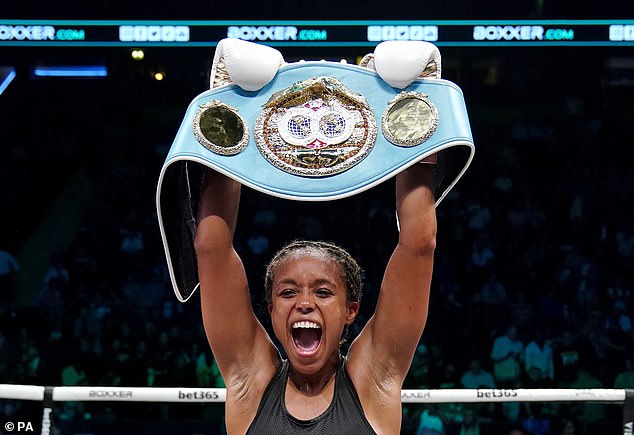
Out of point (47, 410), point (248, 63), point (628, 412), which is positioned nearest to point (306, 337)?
point (248, 63)

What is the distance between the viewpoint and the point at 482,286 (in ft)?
24.9

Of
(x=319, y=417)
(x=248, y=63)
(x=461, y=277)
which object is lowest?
(x=319, y=417)

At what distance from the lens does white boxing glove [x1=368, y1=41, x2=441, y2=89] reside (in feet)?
6.68

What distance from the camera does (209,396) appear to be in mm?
3117

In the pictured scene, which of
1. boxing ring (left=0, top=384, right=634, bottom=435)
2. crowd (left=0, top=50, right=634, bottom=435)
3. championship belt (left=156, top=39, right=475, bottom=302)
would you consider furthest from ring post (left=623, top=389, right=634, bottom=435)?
crowd (left=0, top=50, right=634, bottom=435)

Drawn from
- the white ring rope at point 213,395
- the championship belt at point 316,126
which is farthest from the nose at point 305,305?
the white ring rope at point 213,395

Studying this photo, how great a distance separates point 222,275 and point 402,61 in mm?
635

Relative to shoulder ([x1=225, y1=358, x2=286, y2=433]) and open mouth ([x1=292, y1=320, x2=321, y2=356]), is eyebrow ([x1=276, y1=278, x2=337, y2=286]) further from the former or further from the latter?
shoulder ([x1=225, y1=358, x2=286, y2=433])

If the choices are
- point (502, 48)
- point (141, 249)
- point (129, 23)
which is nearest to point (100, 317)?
point (141, 249)

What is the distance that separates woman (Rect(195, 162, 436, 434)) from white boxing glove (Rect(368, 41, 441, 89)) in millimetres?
202

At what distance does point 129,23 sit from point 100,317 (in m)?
2.41

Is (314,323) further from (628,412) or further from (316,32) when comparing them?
(316,32)

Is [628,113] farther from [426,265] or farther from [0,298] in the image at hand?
[426,265]

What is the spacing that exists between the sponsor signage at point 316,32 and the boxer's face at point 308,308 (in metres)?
4.15
